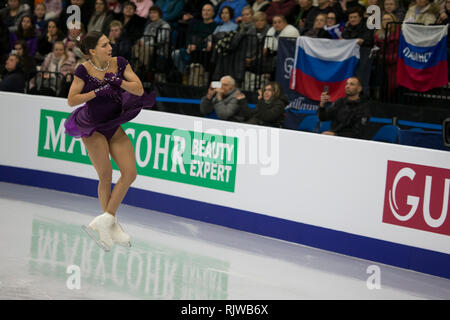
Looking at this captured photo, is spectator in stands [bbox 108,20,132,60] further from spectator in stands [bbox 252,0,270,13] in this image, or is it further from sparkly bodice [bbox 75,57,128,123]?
sparkly bodice [bbox 75,57,128,123]

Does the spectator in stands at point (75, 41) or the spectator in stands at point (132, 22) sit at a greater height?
the spectator in stands at point (132, 22)

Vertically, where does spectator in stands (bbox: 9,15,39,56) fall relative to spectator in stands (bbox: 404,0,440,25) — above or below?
below

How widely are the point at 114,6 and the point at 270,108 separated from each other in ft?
18.7

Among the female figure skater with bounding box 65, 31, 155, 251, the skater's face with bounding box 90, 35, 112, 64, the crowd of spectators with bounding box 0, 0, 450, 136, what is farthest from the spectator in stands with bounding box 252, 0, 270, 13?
the skater's face with bounding box 90, 35, 112, 64

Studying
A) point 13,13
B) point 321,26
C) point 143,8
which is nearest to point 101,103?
point 321,26

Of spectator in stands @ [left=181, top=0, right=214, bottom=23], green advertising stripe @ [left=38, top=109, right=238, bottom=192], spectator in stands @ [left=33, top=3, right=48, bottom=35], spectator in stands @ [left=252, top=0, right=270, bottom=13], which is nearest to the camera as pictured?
green advertising stripe @ [left=38, top=109, right=238, bottom=192]

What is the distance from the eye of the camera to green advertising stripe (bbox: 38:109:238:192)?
8.56 meters

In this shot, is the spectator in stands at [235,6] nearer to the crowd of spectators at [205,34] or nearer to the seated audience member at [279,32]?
the crowd of spectators at [205,34]

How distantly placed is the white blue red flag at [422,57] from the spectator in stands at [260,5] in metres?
2.80

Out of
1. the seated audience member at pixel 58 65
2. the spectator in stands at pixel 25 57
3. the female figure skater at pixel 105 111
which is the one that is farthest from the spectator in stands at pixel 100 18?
the female figure skater at pixel 105 111

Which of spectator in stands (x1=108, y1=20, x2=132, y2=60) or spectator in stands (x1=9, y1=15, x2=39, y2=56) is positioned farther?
spectator in stands (x1=9, y1=15, x2=39, y2=56)

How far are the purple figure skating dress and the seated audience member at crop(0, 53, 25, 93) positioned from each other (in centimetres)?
569

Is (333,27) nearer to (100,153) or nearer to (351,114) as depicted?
(351,114)

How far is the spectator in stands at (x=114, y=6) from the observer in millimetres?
13943
